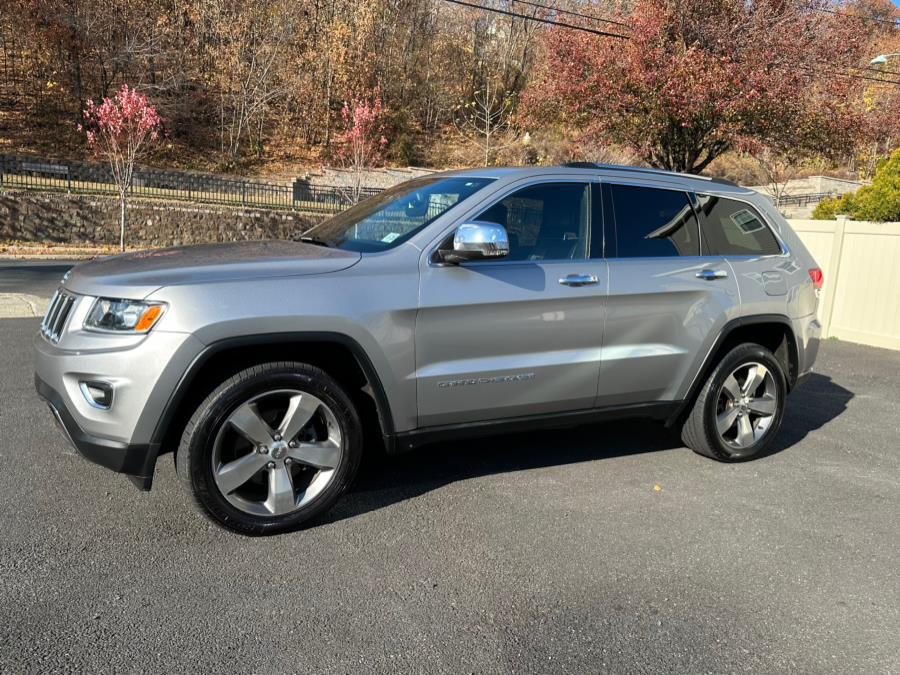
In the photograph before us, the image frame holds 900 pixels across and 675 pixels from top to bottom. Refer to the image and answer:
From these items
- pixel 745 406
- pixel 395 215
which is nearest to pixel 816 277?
pixel 745 406

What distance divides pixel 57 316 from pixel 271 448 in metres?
1.25

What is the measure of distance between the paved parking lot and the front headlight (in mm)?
1026

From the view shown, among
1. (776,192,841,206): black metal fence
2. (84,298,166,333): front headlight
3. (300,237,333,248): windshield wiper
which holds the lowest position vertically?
(84,298,166,333): front headlight

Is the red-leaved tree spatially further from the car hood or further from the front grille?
the front grille

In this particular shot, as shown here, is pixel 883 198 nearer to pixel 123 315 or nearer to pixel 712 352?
pixel 712 352

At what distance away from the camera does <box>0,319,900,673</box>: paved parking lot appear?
275 centimetres

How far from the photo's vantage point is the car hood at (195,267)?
3311mm

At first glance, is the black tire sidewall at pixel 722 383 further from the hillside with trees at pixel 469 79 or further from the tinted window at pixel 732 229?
the hillside with trees at pixel 469 79

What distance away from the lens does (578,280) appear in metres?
4.13

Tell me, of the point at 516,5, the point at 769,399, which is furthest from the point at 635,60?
the point at 516,5

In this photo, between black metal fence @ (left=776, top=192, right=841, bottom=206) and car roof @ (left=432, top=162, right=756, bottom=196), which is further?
black metal fence @ (left=776, top=192, right=841, bottom=206)

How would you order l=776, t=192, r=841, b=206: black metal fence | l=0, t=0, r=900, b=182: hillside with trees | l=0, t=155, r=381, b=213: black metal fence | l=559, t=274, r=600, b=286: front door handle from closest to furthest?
1. l=559, t=274, r=600, b=286: front door handle
2. l=0, t=0, r=900, b=182: hillside with trees
3. l=0, t=155, r=381, b=213: black metal fence
4. l=776, t=192, r=841, b=206: black metal fence

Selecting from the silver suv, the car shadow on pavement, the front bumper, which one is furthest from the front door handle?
the front bumper

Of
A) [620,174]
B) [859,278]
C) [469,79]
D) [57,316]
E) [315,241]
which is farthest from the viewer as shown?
[469,79]
